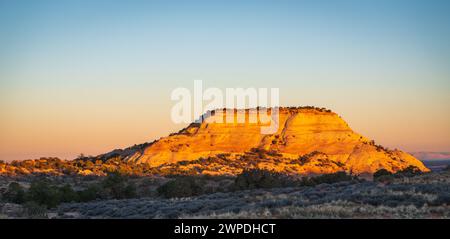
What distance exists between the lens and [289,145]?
101 m

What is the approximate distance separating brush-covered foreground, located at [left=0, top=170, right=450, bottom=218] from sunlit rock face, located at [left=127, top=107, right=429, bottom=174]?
39.9 metres

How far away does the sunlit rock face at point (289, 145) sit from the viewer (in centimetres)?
9212

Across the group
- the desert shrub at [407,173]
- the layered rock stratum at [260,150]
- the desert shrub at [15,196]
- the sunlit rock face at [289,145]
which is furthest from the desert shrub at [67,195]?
the sunlit rock face at [289,145]

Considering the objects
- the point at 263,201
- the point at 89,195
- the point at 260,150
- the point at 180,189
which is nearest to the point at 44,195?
the point at 89,195

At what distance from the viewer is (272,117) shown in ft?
376

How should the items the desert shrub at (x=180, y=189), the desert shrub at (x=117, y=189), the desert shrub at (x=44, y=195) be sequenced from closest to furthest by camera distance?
the desert shrub at (x=44, y=195), the desert shrub at (x=180, y=189), the desert shrub at (x=117, y=189)

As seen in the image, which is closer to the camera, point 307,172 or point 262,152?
point 307,172

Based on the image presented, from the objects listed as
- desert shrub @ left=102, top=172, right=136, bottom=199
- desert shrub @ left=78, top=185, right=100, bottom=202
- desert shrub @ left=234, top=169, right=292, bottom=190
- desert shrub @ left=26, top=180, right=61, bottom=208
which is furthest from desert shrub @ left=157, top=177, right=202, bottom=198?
desert shrub @ left=26, top=180, right=61, bottom=208

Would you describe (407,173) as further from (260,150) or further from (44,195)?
(260,150)

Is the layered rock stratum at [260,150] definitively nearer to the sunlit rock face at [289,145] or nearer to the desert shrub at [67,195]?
the sunlit rock face at [289,145]

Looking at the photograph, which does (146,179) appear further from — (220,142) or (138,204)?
(220,142)

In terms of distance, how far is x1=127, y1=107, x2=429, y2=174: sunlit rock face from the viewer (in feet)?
302
